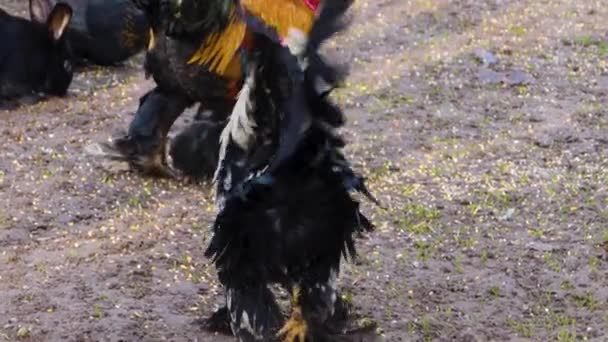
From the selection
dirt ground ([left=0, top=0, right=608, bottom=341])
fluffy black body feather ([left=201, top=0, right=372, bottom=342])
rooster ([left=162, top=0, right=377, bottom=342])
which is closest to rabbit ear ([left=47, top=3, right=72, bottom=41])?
dirt ground ([left=0, top=0, right=608, bottom=341])

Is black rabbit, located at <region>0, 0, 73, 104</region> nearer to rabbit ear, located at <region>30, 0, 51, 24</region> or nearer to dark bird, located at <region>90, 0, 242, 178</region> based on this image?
rabbit ear, located at <region>30, 0, 51, 24</region>

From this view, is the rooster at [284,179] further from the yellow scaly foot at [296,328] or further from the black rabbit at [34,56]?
the black rabbit at [34,56]

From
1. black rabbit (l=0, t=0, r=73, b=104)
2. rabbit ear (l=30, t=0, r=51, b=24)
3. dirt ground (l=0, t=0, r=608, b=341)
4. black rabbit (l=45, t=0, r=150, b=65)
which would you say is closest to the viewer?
dirt ground (l=0, t=0, r=608, b=341)

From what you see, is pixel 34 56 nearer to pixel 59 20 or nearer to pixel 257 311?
pixel 59 20

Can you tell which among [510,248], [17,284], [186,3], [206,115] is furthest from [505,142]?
[17,284]

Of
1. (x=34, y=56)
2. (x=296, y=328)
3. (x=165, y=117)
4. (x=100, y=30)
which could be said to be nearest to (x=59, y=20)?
(x=34, y=56)

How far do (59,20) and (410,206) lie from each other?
2.34 meters

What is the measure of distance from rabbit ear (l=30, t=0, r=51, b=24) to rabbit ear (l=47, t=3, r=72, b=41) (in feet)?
0.46

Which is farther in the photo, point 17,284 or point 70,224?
point 70,224

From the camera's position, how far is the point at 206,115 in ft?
15.2

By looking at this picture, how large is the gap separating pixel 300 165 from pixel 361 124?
8.17ft

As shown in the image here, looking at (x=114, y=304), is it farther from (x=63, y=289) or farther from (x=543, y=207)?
(x=543, y=207)

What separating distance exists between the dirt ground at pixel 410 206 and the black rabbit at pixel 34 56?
14 cm

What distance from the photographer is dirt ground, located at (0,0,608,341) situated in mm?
3578
